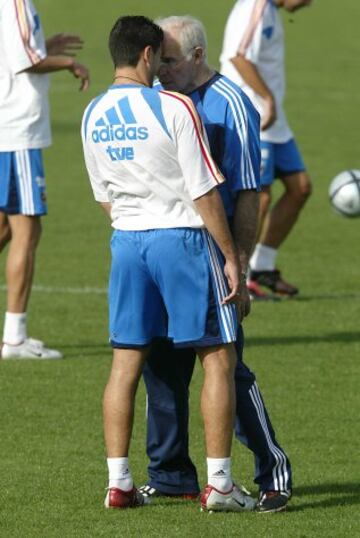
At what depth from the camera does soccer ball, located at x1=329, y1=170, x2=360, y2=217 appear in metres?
13.1

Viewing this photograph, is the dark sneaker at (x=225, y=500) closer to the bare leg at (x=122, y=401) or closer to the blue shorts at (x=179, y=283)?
the bare leg at (x=122, y=401)

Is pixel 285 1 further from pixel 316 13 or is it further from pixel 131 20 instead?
pixel 316 13

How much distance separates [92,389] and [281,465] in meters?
2.70

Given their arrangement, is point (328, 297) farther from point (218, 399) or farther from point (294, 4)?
point (218, 399)

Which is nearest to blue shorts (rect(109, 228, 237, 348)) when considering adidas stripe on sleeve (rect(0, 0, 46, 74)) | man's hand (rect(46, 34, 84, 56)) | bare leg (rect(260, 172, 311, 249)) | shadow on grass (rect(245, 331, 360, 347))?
adidas stripe on sleeve (rect(0, 0, 46, 74))

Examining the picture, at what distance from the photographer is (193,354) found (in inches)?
288

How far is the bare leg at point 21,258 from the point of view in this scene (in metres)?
10.4

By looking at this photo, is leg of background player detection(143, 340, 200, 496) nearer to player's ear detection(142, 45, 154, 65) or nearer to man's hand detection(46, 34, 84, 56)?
player's ear detection(142, 45, 154, 65)

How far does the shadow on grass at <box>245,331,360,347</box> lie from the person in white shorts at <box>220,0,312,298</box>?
157 cm

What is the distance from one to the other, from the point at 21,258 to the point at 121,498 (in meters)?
3.60

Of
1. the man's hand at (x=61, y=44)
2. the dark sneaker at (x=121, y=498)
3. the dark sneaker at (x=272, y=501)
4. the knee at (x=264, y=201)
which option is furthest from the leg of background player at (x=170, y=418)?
the knee at (x=264, y=201)

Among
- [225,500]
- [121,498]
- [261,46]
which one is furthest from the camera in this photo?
[261,46]

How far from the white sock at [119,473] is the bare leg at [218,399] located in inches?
14.9

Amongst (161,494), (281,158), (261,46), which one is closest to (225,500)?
(161,494)
